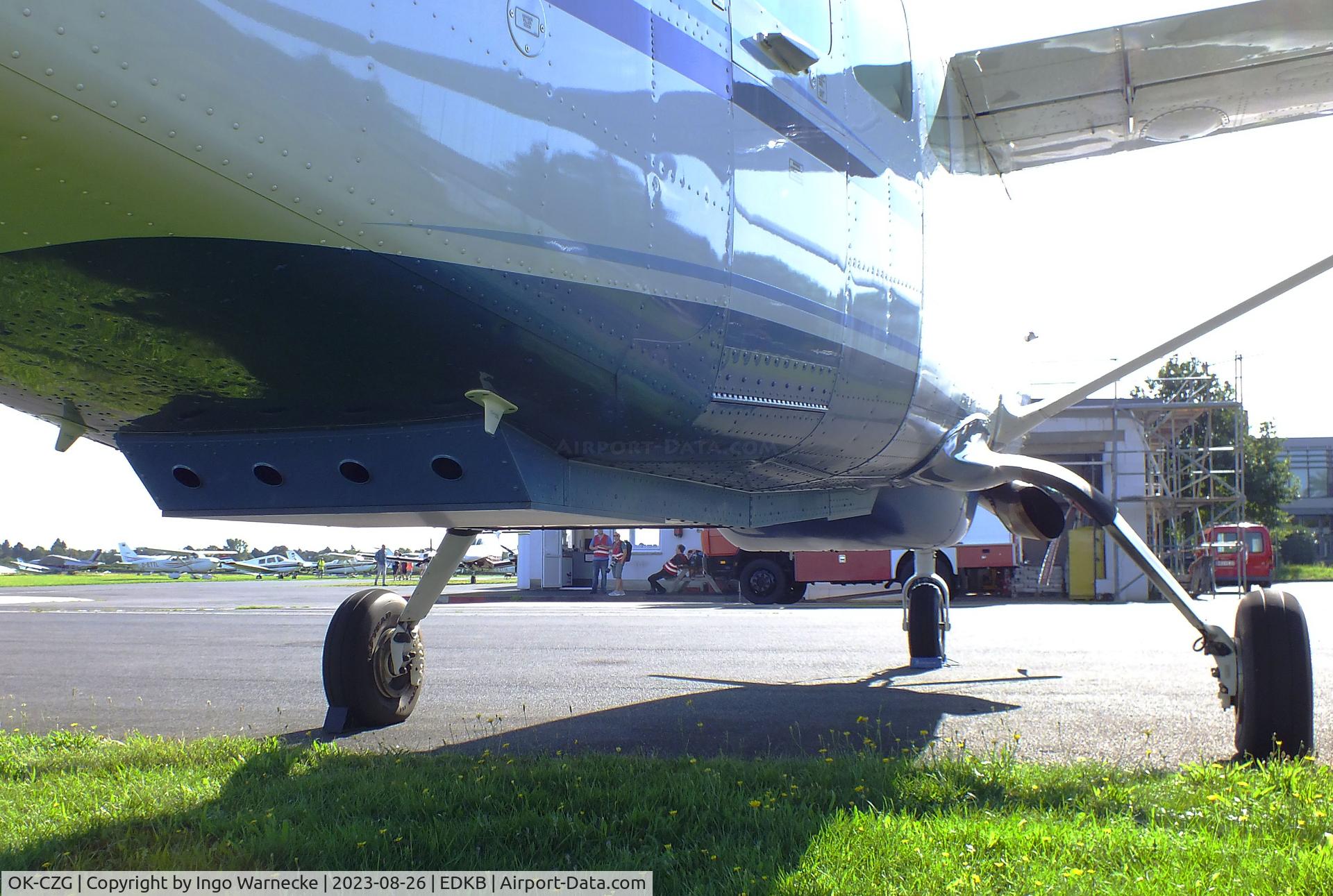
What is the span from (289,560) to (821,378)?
191 feet

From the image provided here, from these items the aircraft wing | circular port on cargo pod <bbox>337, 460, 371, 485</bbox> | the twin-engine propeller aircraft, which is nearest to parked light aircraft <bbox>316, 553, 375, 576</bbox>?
the aircraft wing

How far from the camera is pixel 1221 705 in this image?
472cm

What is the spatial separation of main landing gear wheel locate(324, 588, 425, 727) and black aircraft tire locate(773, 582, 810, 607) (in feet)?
50.9

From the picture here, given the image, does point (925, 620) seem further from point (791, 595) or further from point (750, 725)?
point (791, 595)

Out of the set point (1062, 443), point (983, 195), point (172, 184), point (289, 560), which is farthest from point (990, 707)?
point (289, 560)

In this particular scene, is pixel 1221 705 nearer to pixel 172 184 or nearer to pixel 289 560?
pixel 172 184

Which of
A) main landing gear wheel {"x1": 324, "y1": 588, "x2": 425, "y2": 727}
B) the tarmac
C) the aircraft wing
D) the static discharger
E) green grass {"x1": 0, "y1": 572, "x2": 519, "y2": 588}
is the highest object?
the aircraft wing

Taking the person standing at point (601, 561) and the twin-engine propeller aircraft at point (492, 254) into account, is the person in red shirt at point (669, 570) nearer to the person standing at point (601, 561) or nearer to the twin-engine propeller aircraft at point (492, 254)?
the person standing at point (601, 561)

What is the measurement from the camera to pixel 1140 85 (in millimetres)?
5090

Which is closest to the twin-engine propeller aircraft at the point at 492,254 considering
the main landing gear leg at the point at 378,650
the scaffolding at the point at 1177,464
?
the main landing gear leg at the point at 378,650

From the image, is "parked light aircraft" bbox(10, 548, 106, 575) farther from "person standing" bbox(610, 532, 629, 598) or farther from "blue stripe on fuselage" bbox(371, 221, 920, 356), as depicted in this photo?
"blue stripe on fuselage" bbox(371, 221, 920, 356)

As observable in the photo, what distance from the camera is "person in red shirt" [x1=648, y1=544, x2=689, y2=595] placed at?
82.5ft

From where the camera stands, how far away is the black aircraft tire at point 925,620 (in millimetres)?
7656

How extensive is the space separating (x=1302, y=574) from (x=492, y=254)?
153 feet
